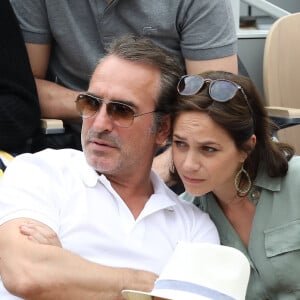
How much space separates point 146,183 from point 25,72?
82cm

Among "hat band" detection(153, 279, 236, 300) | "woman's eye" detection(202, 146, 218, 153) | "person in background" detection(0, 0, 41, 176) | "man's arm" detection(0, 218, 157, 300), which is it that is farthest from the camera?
"person in background" detection(0, 0, 41, 176)

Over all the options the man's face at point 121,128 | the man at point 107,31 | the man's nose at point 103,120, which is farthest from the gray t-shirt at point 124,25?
the man's nose at point 103,120

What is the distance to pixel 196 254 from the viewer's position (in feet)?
4.97

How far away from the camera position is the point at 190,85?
1.95m

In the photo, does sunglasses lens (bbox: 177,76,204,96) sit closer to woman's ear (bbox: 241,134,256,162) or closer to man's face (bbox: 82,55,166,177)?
man's face (bbox: 82,55,166,177)

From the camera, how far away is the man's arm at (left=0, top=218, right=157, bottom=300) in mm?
1666

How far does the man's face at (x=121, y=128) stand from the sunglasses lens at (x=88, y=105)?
0.6 inches

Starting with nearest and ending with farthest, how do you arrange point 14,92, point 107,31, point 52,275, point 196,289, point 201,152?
point 196,289, point 52,275, point 201,152, point 14,92, point 107,31

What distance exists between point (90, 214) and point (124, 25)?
107 cm

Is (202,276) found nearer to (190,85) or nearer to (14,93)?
(190,85)

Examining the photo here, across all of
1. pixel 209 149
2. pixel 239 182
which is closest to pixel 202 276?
pixel 209 149

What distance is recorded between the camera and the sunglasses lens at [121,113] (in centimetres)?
196

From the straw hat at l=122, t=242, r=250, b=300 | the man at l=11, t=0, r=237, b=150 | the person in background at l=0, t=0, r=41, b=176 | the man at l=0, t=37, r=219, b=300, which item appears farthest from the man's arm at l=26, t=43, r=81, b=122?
the straw hat at l=122, t=242, r=250, b=300

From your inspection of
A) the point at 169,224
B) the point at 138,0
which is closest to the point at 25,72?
the point at 138,0
